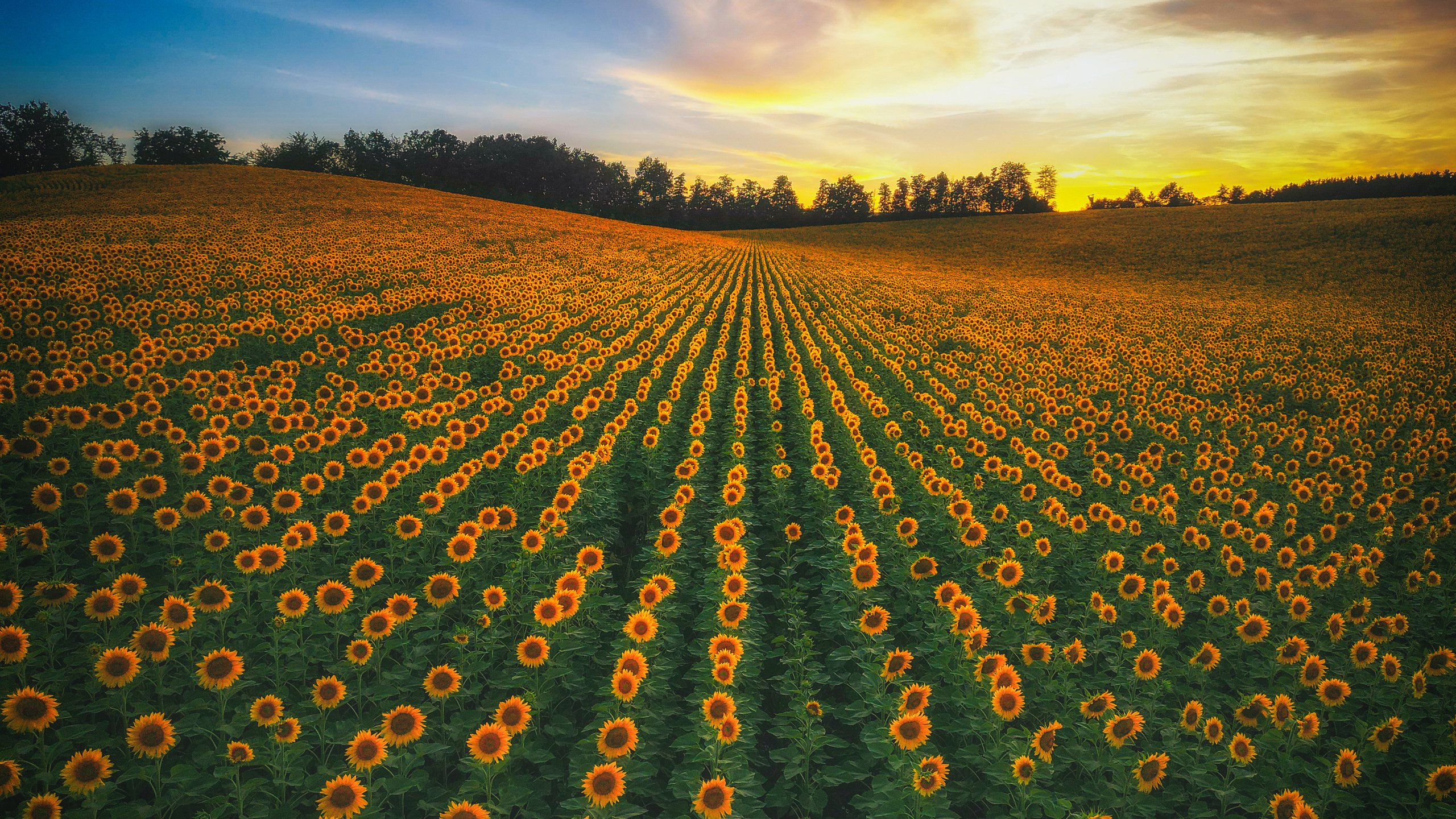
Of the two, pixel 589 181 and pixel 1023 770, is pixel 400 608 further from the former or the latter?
pixel 589 181

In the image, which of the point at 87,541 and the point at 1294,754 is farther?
the point at 87,541

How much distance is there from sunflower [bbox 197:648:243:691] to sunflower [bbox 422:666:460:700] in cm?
113

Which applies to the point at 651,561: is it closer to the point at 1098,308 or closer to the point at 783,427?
the point at 783,427

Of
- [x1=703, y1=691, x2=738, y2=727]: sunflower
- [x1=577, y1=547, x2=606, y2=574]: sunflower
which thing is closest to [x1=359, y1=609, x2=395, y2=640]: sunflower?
[x1=577, y1=547, x2=606, y2=574]: sunflower

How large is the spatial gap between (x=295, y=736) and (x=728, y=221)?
365 feet

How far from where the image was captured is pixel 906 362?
51.3 ft

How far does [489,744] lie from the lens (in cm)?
334

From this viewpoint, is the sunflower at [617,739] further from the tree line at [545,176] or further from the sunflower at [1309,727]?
the tree line at [545,176]

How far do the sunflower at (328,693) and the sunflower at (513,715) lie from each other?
1016 mm

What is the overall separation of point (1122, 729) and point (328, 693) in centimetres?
503

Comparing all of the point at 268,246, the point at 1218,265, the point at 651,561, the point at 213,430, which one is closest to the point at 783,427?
the point at 651,561

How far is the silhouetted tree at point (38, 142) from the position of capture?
64.3 metres

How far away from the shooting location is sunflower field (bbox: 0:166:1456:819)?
11.4 feet

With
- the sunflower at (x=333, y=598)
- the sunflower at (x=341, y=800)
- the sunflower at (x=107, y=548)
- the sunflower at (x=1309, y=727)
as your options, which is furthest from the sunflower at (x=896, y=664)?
the sunflower at (x=107, y=548)
